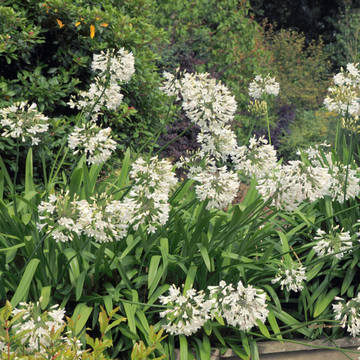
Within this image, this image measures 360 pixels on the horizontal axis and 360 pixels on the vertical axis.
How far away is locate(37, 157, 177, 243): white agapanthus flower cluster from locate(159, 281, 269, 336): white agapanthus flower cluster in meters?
0.39

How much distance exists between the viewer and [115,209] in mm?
1961

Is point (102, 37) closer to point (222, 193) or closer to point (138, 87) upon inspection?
point (138, 87)

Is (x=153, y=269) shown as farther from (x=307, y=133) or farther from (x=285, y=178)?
(x=307, y=133)

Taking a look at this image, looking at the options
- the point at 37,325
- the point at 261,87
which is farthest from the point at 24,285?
the point at 261,87

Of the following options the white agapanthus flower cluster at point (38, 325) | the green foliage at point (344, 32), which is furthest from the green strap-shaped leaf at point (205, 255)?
the green foliage at point (344, 32)

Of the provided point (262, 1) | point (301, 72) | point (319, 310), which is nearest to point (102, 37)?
point (319, 310)

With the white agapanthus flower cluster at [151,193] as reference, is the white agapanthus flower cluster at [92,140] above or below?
above

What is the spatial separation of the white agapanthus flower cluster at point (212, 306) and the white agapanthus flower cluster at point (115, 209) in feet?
1.29

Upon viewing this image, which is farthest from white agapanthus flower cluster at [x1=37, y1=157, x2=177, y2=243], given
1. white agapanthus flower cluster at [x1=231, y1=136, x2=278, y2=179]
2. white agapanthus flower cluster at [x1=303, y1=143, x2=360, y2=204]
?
white agapanthus flower cluster at [x1=303, y1=143, x2=360, y2=204]

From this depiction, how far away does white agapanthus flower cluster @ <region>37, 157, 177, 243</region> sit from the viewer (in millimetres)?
1900

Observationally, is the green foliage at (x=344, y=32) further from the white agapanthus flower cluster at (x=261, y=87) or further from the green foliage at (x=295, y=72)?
the white agapanthus flower cluster at (x=261, y=87)

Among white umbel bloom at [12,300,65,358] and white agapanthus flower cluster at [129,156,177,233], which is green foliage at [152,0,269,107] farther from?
white umbel bloom at [12,300,65,358]

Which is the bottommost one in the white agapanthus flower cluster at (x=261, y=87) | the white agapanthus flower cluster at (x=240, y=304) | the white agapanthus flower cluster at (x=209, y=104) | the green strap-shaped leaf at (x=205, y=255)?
the white agapanthus flower cluster at (x=240, y=304)

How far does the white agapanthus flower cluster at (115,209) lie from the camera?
190 cm
